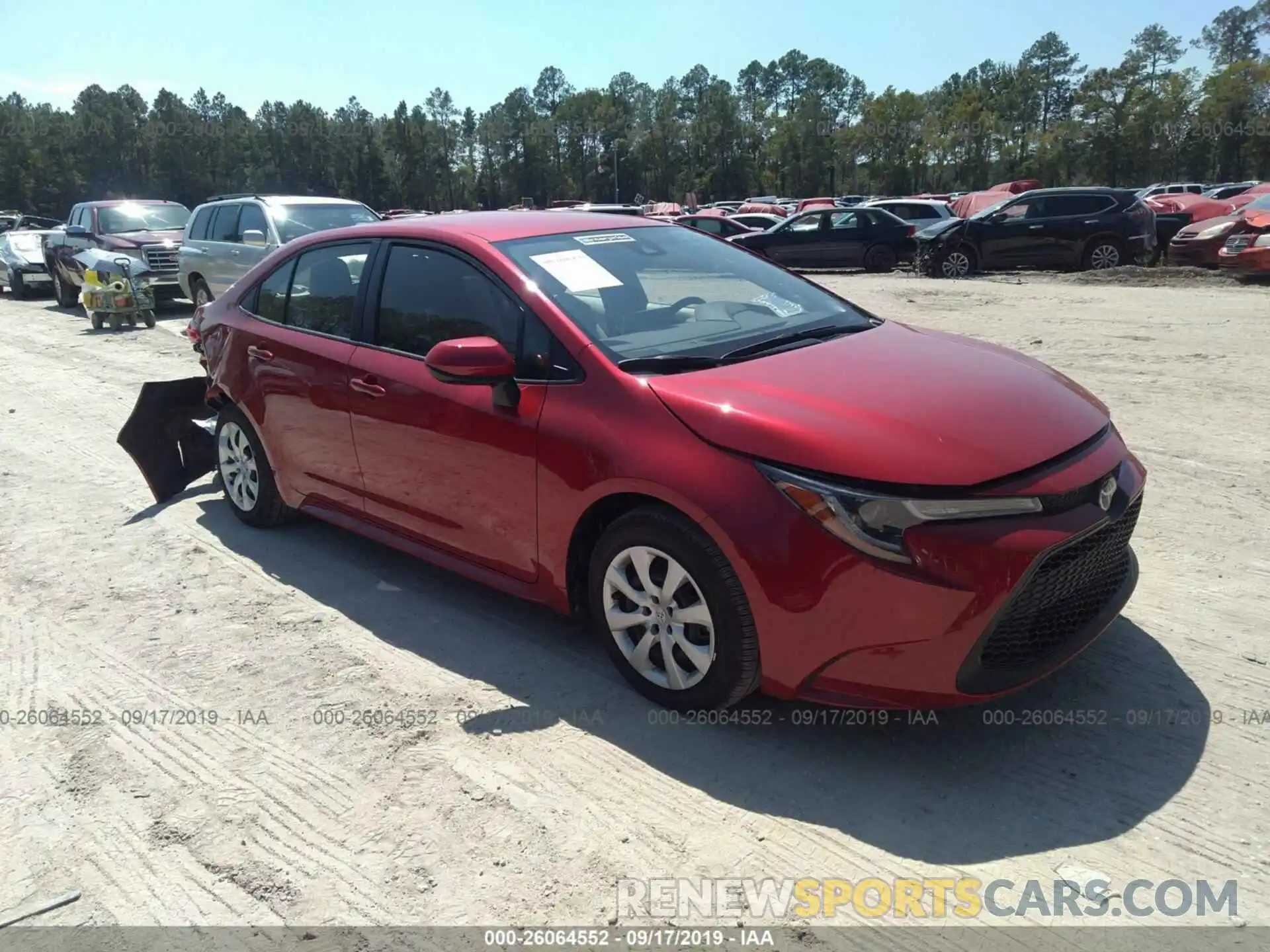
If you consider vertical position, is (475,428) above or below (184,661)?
above

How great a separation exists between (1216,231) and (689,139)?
9806cm

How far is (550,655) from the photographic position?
13.2 ft

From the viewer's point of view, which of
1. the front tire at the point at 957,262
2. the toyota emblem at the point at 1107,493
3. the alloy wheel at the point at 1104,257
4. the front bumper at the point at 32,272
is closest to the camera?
the toyota emblem at the point at 1107,493

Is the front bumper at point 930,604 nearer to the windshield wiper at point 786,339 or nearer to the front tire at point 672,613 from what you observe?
the front tire at point 672,613

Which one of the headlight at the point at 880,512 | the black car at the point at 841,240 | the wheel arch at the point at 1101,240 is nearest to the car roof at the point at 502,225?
the headlight at the point at 880,512

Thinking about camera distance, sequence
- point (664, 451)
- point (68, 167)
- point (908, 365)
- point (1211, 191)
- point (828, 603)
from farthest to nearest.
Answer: point (68, 167)
point (1211, 191)
point (908, 365)
point (664, 451)
point (828, 603)

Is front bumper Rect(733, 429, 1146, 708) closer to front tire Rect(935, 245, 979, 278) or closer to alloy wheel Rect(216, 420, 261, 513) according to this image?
alloy wheel Rect(216, 420, 261, 513)

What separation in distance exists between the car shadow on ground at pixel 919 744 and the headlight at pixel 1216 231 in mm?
16275

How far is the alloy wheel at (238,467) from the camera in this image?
219 inches

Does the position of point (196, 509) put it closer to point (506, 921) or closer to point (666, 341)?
point (666, 341)

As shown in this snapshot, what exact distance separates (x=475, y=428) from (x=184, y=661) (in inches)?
63.6

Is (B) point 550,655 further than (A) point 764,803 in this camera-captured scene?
Yes

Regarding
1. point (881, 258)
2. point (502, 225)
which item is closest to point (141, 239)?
point (881, 258)

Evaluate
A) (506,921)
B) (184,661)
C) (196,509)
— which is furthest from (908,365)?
(196,509)
